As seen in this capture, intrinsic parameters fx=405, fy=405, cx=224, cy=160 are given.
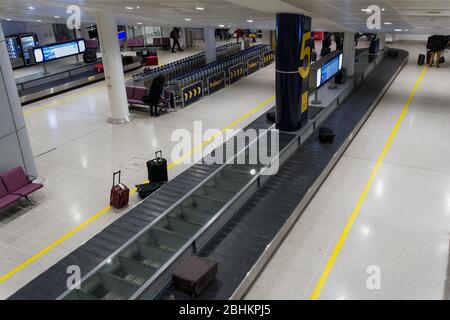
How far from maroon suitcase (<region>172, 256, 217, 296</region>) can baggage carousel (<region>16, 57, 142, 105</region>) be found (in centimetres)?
1472

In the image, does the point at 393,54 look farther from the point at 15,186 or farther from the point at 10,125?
the point at 15,186

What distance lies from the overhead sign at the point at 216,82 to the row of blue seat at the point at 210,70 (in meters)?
0.17

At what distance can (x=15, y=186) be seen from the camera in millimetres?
9336

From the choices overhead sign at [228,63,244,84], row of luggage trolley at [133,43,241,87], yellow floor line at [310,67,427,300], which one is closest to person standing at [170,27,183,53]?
row of luggage trolley at [133,43,241,87]

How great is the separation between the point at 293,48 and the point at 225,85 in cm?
917

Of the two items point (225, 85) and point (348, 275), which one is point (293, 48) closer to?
point (348, 275)

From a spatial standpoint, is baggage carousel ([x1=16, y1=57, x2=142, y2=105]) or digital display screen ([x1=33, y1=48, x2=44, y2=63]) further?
digital display screen ([x1=33, y1=48, x2=44, y2=63])

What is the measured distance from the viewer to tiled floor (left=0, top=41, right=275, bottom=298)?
8.09m

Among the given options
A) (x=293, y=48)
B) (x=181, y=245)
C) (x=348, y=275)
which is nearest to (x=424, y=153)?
(x=293, y=48)

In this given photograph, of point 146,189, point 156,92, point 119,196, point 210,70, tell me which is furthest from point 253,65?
point 119,196

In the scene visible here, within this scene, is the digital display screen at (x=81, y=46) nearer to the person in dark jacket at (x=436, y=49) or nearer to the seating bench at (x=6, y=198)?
the seating bench at (x=6, y=198)

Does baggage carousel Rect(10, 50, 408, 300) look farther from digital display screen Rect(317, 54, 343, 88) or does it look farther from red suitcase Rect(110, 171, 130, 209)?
digital display screen Rect(317, 54, 343, 88)

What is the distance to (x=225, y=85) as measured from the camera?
781 inches
